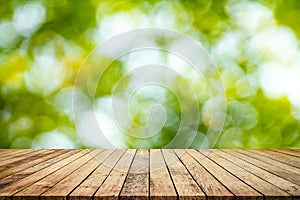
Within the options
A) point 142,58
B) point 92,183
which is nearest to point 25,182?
point 92,183

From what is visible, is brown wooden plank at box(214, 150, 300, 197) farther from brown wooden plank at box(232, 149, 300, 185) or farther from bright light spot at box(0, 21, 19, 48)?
bright light spot at box(0, 21, 19, 48)

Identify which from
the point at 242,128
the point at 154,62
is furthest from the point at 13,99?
the point at 242,128

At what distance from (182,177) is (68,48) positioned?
2502 millimetres

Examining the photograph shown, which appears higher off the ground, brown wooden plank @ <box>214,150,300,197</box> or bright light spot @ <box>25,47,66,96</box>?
bright light spot @ <box>25,47,66,96</box>

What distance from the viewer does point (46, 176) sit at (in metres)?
1.76

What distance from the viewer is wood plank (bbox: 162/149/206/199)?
1342 millimetres

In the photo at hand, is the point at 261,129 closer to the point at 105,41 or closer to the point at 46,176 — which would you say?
the point at 105,41

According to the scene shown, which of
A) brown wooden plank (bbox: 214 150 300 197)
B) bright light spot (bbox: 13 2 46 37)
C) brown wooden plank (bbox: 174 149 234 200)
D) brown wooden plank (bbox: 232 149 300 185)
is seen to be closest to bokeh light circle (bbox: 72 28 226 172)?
bright light spot (bbox: 13 2 46 37)

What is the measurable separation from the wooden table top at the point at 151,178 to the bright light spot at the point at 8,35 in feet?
5.83

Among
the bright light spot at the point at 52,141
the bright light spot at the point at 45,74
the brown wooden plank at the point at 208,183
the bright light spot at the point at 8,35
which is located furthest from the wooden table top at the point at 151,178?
the bright light spot at the point at 8,35

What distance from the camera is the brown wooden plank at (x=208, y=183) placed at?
134 cm

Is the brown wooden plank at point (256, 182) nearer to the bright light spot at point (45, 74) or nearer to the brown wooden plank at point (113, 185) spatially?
the brown wooden plank at point (113, 185)

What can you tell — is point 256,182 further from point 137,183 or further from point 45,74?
point 45,74

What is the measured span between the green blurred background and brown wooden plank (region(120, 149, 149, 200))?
5.78ft
